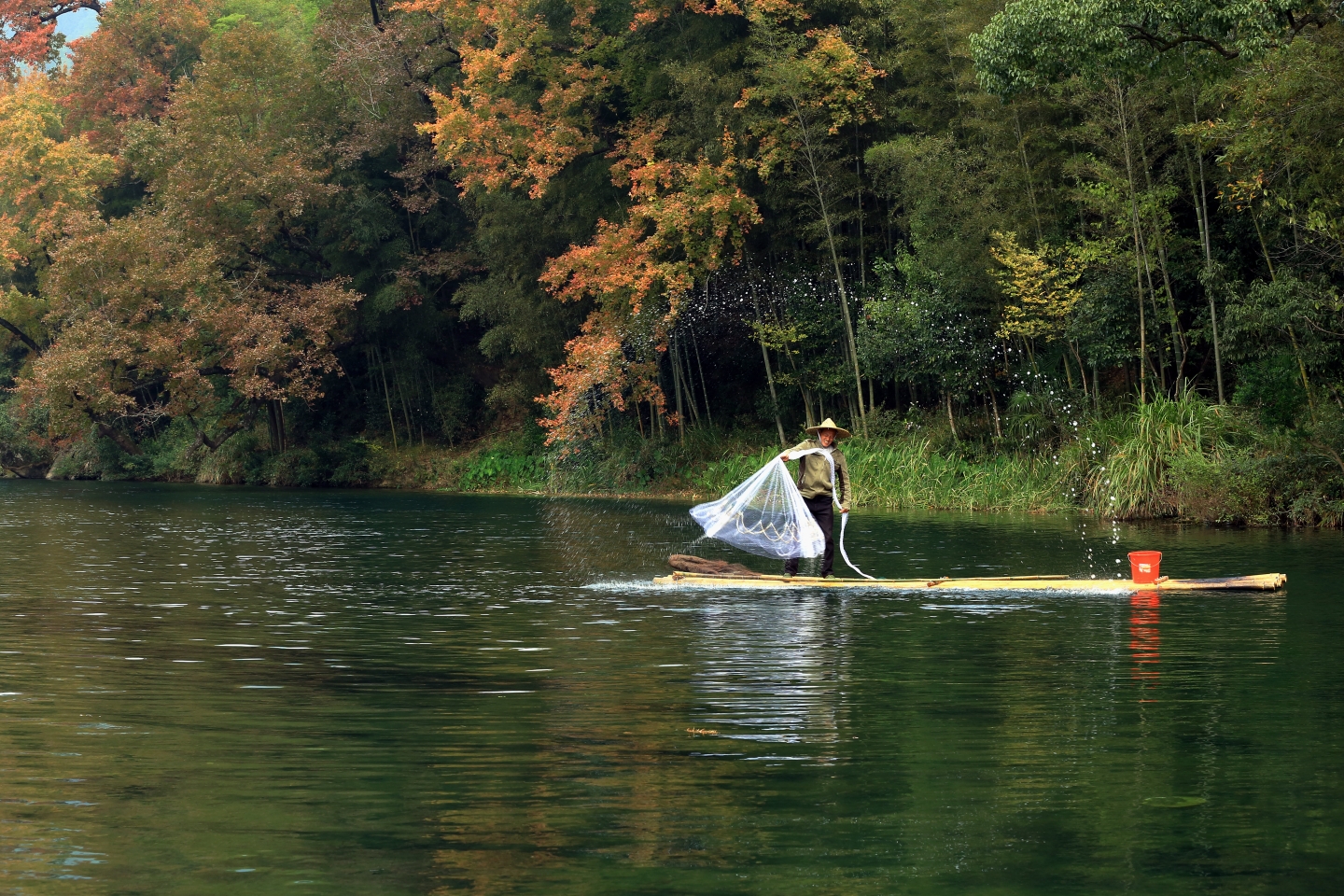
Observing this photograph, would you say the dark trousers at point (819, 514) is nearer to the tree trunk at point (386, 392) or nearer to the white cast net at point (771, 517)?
the white cast net at point (771, 517)

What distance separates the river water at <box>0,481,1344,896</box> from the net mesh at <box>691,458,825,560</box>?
136 cm

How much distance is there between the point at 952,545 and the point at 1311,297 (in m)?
6.79

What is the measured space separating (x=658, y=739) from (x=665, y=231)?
2787 cm

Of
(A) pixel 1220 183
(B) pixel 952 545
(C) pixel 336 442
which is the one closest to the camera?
(B) pixel 952 545

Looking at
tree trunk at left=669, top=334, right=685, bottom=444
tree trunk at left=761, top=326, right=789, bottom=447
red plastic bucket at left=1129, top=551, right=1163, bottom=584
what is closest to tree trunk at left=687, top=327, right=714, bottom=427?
tree trunk at left=669, top=334, right=685, bottom=444

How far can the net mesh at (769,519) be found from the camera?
17.6 metres

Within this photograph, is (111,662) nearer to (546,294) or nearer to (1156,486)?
(1156,486)

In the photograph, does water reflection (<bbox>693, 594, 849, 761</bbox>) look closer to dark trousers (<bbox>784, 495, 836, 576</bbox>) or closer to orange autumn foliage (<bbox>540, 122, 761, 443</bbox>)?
dark trousers (<bbox>784, 495, 836, 576</bbox>)

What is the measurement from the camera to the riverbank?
82.9 ft

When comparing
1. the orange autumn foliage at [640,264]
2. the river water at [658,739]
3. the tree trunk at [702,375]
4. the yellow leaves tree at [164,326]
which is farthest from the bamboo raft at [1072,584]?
the yellow leaves tree at [164,326]

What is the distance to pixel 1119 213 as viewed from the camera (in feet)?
93.8

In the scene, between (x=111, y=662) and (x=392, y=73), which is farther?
(x=392, y=73)

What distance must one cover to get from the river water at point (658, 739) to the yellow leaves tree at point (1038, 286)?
41.5ft

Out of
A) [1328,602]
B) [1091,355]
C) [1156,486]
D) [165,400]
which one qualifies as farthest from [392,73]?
[1328,602]
